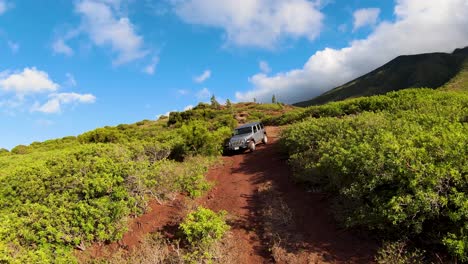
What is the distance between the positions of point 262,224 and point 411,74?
142 m

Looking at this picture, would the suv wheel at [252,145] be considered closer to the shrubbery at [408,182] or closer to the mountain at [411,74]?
the shrubbery at [408,182]

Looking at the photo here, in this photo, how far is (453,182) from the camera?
6070 millimetres

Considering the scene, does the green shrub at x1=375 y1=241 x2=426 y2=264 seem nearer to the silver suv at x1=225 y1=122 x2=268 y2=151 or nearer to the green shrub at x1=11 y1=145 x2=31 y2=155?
the silver suv at x1=225 y1=122 x2=268 y2=151

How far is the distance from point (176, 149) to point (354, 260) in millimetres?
12438

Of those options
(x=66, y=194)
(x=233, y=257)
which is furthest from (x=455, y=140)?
(x=66, y=194)

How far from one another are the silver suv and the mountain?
10887 centimetres

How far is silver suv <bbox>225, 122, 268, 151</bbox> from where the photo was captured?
17469 millimetres

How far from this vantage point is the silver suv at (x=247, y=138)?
1747 centimetres

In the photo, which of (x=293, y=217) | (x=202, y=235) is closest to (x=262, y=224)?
(x=293, y=217)

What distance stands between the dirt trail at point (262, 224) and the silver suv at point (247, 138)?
418cm

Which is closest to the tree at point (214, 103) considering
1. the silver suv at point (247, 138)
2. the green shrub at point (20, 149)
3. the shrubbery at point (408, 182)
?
the green shrub at point (20, 149)

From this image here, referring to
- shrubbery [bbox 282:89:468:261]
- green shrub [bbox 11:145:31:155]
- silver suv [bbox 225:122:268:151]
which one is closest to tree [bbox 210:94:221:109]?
green shrub [bbox 11:145:31:155]

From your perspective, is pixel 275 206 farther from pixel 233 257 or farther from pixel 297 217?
pixel 233 257

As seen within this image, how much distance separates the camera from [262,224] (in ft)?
27.8
